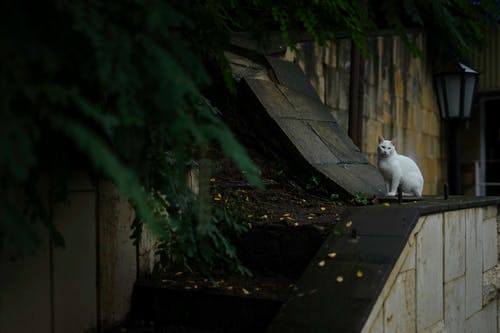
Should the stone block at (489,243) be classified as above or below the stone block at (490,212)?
below

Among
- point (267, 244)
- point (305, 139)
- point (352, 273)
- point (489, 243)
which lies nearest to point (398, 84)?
point (489, 243)

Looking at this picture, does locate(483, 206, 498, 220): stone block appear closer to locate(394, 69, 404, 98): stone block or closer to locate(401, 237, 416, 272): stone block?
locate(401, 237, 416, 272): stone block

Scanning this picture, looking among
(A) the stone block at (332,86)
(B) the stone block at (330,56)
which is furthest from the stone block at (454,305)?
(B) the stone block at (330,56)

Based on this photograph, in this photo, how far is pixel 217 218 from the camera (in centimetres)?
258

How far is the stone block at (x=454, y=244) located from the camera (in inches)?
133

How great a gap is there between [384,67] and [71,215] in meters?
5.38

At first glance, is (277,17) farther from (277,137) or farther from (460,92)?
(460,92)

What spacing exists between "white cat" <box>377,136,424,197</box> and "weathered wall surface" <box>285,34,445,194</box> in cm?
114

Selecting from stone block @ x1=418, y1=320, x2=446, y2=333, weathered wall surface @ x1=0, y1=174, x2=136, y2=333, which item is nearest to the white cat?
stone block @ x1=418, y1=320, x2=446, y2=333

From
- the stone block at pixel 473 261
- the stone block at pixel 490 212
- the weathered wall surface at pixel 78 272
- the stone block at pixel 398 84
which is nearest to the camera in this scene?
the weathered wall surface at pixel 78 272

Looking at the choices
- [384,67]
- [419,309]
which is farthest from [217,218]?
[384,67]

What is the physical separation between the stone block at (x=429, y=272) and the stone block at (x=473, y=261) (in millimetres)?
599

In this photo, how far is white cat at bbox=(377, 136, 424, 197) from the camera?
3.62m

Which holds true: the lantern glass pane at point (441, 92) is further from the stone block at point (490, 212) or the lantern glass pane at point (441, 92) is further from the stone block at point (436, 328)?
the stone block at point (436, 328)
